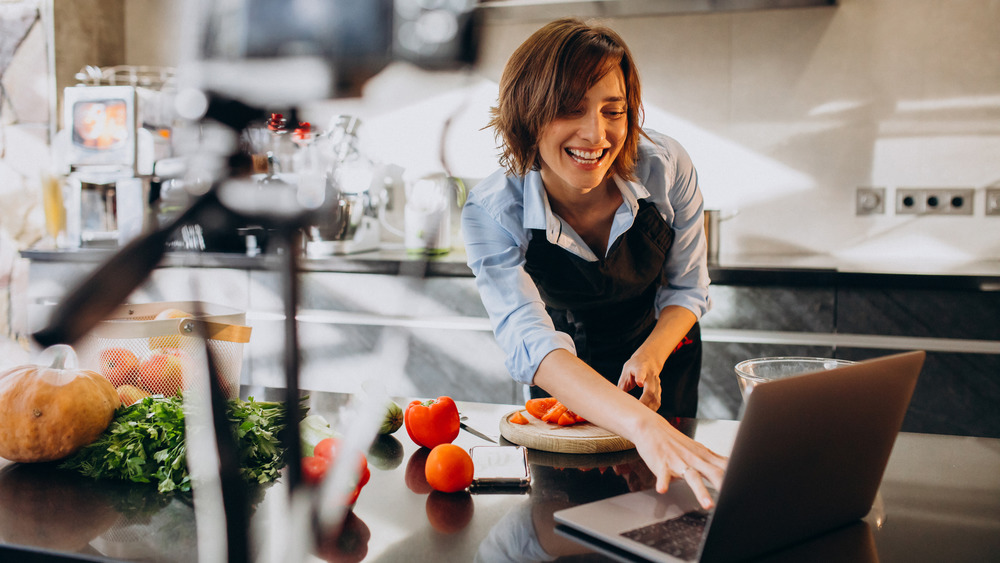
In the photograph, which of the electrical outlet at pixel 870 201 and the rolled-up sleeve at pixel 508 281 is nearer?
the rolled-up sleeve at pixel 508 281

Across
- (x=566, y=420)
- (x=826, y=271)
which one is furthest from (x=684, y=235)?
(x=826, y=271)

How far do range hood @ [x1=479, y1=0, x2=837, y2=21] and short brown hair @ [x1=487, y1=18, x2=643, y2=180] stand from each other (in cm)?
109

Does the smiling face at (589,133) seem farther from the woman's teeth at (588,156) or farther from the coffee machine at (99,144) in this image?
the coffee machine at (99,144)

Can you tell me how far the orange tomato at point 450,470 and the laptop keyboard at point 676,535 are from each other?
0.19 meters

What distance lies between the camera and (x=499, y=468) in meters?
0.80

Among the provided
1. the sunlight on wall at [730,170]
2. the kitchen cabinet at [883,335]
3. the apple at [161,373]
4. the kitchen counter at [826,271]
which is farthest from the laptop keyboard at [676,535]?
the sunlight on wall at [730,170]

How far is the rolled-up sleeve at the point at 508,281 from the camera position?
1.01 meters

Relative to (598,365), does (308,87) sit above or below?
above

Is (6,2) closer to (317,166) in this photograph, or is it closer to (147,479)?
(147,479)

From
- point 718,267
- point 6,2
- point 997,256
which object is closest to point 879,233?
point 997,256

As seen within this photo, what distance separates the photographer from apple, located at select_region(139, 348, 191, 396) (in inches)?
29.2

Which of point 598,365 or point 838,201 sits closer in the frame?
point 598,365

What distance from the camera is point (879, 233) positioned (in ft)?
7.86

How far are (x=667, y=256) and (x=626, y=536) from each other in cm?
78
